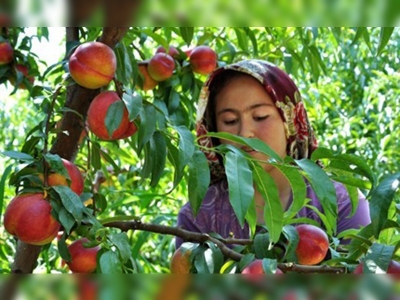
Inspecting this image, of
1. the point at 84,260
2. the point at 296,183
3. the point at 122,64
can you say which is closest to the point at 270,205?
the point at 296,183

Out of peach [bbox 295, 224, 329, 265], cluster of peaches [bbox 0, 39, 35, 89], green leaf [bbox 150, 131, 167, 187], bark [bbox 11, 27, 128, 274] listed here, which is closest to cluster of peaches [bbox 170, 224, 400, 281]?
peach [bbox 295, 224, 329, 265]

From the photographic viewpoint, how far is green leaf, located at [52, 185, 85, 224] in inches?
22.3

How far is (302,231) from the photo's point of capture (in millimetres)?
666

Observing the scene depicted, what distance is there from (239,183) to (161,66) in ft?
2.45

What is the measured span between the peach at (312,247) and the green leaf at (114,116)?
23cm

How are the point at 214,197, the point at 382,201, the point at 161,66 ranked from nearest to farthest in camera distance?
1. the point at 382,201
2. the point at 161,66
3. the point at 214,197

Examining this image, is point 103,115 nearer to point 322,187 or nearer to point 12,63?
point 322,187

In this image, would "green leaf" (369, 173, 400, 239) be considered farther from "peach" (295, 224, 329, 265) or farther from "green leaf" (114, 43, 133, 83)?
"green leaf" (114, 43, 133, 83)

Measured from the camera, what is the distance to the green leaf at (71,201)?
22.3 inches

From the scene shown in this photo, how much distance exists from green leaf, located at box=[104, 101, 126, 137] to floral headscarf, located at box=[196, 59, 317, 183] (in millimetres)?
598

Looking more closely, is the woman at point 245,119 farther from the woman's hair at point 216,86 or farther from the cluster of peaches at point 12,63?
the cluster of peaches at point 12,63

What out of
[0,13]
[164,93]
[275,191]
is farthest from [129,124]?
[164,93]

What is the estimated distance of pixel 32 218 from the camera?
23.2 inches

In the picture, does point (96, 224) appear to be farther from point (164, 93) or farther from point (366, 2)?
point (164, 93)
